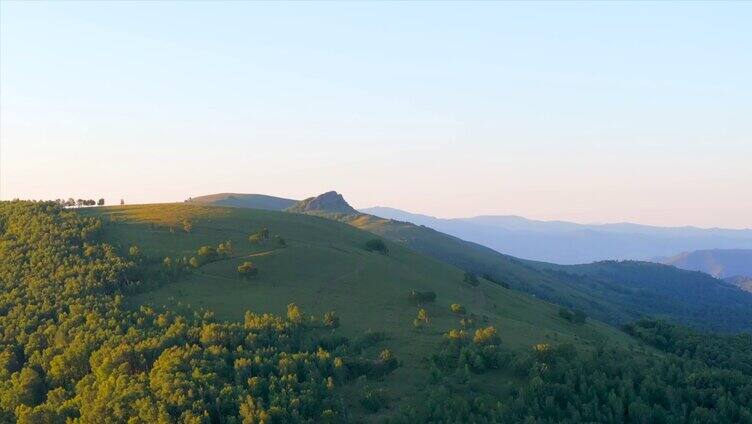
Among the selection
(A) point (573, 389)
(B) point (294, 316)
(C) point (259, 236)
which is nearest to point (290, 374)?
(B) point (294, 316)

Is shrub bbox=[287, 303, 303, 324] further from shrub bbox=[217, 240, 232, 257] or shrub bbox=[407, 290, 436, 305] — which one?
shrub bbox=[217, 240, 232, 257]

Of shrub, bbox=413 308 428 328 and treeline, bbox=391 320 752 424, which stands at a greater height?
shrub, bbox=413 308 428 328

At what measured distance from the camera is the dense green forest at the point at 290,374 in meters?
57.7

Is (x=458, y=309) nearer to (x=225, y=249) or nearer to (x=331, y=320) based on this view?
(x=331, y=320)

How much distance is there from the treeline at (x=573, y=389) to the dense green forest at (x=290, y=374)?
146 millimetres

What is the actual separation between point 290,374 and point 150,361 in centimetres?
1655

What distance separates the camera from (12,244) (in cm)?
10756

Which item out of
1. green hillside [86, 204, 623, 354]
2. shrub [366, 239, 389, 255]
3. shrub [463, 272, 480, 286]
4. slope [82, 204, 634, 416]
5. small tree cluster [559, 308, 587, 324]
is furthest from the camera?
shrub [366, 239, 389, 255]

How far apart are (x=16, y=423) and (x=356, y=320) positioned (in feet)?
128

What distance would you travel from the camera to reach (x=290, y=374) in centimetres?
6138

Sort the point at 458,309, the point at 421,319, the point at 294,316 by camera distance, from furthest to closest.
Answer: the point at 458,309 → the point at 421,319 → the point at 294,316

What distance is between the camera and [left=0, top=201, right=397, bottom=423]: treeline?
56.9m

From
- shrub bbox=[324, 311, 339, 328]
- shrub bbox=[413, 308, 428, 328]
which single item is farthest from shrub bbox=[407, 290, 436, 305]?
shrub bbox=[324, 311, 339, 328]

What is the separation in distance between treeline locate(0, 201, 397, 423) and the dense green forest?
0.15 meters
